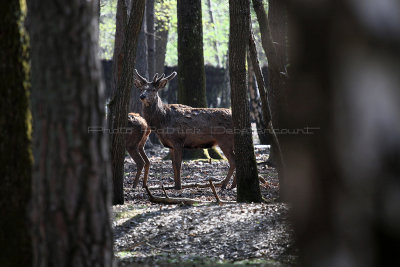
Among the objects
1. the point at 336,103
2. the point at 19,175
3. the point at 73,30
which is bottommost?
the point at 19,175

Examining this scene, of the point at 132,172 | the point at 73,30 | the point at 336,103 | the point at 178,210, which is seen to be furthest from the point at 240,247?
the point at 132,172

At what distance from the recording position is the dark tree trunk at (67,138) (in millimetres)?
3148

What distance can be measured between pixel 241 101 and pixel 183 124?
4.51m

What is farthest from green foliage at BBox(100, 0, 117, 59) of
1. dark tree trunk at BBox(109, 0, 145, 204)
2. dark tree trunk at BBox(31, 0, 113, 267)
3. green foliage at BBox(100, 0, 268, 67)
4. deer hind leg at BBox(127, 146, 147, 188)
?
dark tree trunk at BBox(31, 0, 113, 267)

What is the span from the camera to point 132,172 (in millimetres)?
15195

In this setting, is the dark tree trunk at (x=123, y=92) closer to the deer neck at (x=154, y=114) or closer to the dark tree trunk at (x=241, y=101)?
the dark tree trunk at (x=241, y=101)

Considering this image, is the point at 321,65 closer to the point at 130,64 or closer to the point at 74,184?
the point at 74,184

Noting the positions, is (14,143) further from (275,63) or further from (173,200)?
(275,63)

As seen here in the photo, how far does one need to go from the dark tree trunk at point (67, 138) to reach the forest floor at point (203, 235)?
2410 millimetres

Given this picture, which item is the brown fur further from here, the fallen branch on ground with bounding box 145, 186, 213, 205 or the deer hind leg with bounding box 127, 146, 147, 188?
the fallen branch on ground with bounding box 145, 186, 213, 205

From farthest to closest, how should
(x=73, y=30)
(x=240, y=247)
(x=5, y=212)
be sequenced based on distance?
1. (x=240, y=247)
2. (x=5, y=212)
3. (x=73, y=30)

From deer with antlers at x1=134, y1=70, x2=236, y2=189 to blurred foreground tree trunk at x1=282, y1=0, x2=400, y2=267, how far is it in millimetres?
11046

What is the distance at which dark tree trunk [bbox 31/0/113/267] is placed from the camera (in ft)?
10.3

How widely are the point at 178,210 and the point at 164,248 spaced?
140 cm
